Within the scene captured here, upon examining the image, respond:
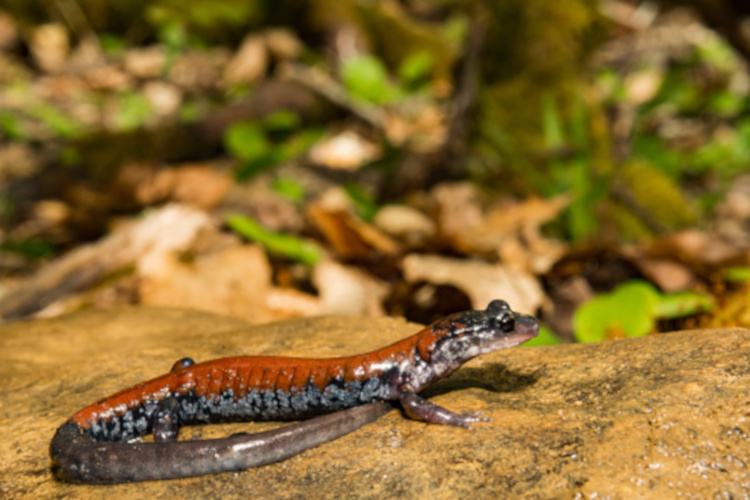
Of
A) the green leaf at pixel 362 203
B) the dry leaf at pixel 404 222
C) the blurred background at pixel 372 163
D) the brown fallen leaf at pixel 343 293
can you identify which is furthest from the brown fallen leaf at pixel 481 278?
the green leaf at pixel 362 203

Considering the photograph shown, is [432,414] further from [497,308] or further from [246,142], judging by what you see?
[246,142]

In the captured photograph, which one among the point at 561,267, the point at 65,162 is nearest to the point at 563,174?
the point at 561,267

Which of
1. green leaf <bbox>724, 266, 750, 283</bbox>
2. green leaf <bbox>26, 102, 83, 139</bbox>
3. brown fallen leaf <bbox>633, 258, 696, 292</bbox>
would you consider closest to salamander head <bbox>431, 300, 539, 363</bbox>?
green leaf <bbox>724, 266, 750, 283</bbox>

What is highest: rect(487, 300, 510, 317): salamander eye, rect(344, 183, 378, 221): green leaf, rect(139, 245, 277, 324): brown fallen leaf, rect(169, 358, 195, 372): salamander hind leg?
rect(344, 183, 378, 221): green leaf

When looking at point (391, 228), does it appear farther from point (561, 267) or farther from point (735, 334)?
point (735, 334)

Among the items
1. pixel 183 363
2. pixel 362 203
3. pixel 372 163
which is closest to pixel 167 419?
pixel 183 363

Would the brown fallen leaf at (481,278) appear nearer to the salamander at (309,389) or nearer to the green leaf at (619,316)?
the green leaf at (619,316)

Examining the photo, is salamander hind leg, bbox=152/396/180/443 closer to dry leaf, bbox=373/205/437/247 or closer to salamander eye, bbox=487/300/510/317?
salamander eye, bbox=487/300/510/317
